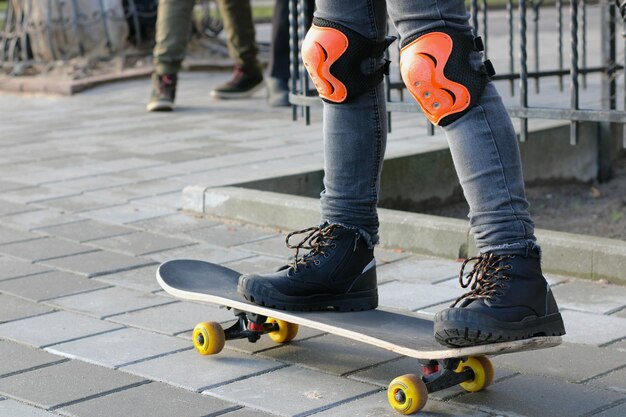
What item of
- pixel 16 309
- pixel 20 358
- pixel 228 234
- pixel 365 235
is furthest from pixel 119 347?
pixel 228 234

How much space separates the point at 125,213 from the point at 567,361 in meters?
2.34

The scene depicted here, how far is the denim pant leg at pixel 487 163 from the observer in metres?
2.49

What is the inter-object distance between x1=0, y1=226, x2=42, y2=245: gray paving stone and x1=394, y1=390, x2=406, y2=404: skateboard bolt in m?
2.22

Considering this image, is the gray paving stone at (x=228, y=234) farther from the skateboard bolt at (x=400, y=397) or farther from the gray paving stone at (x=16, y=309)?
the skateboard bolt at (x=400, y=397)

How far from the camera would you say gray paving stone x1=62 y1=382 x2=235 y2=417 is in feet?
8.27

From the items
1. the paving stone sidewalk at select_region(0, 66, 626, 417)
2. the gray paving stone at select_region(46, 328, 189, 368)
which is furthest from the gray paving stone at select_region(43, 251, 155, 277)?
the gray paving stone at select_region(46, 328, 189, 368)

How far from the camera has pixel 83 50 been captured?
9.70 meters

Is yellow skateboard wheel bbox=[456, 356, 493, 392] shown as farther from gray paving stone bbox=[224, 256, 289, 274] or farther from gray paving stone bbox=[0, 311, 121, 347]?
gray paving stone bbox=[224, 256, 289, 274]

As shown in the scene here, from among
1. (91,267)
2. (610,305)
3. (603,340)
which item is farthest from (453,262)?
(91,267)

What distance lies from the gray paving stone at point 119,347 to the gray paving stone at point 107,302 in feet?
0.74

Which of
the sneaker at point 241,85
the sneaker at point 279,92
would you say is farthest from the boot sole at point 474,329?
the sneaker at point 241,85

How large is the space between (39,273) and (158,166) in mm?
1885

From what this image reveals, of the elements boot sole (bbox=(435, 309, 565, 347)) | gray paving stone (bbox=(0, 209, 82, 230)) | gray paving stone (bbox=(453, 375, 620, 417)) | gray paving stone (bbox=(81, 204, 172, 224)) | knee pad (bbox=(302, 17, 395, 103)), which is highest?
knee pad (bbox=(302, 17, 395, 103))

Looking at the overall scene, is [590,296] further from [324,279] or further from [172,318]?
[172,318]
